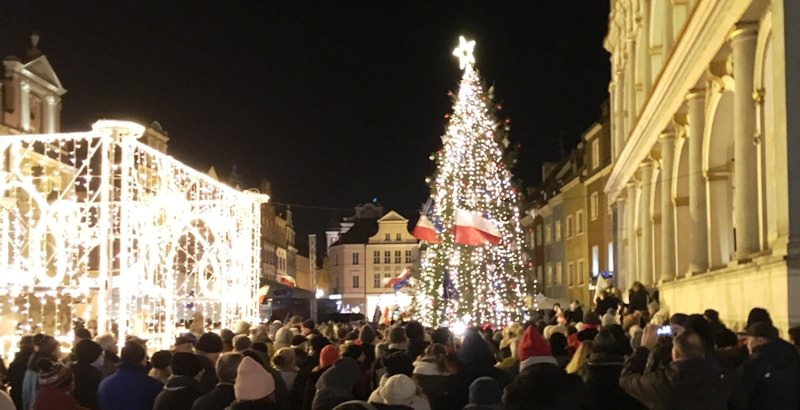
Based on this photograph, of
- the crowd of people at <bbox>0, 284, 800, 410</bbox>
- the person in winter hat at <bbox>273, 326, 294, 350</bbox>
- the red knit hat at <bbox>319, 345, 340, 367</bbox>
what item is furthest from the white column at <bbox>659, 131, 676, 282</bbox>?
the red knit hat at <bbox>319, 345, 340, 367</bbox>

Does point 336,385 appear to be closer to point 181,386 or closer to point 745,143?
point 181,386

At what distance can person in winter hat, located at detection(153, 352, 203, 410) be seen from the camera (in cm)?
711

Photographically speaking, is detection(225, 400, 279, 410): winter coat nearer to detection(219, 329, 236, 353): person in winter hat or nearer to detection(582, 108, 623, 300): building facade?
detection(219, 329, 236, 353): person in winter hat

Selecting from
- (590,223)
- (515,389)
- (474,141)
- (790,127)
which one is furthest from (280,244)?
(515,389)

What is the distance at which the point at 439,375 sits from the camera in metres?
8.32

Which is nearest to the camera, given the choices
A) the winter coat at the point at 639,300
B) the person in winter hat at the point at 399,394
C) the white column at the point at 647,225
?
the person in winter hat at the point at 399,394

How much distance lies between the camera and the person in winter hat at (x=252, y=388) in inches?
238

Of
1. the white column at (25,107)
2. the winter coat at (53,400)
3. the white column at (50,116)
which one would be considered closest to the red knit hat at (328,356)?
the winter coat at (53,400)

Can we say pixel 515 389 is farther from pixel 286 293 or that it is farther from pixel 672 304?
pixel 286 293

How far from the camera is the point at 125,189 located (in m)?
15.4

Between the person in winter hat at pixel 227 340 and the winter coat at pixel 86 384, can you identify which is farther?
the person in winter hat at pixel 227 340

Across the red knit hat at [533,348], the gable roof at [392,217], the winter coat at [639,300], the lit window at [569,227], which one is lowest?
the red knit hat at [533,348]

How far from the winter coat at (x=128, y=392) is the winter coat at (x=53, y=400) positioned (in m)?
0.31

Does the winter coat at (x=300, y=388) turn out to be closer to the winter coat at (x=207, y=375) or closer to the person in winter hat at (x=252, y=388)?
the winter coat at (x=207, y=375)
